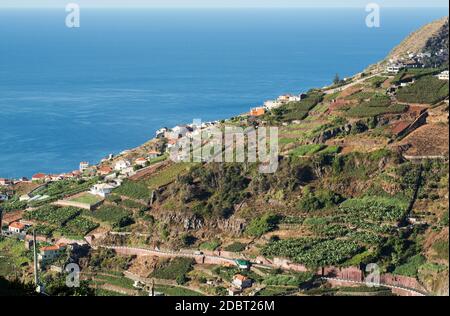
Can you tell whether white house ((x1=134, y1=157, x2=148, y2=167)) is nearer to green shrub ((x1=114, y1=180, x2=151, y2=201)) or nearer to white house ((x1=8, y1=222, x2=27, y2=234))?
green shrub ((x1=114, y1=180, x2=151, y2=201))

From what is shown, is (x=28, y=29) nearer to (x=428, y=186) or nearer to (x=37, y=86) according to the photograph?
(x=37, y=86)

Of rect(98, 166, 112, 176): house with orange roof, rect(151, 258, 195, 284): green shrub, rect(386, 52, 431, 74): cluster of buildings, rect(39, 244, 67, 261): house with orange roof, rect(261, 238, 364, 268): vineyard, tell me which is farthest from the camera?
rect(98, 166, 112, 176): house with orange roof

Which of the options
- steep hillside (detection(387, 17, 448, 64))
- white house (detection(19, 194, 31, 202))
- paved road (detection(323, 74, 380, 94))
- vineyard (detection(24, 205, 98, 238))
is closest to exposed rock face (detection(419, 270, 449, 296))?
vineyard (detection(24, 205, 98, 238))

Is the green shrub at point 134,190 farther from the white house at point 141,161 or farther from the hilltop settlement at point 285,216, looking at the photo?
the white house at point 141,161

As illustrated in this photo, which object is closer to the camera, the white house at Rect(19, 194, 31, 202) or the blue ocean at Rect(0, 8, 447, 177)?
the white house at Rect(19, 194, 31, 202)

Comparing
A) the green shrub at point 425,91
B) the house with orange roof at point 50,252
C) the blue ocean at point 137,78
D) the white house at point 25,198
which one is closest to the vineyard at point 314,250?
the house with orange roof at point 50,252

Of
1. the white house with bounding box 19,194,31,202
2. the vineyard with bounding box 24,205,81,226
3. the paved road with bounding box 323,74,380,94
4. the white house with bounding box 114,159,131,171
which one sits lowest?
the vineyard with bounding box 24,205,81,226

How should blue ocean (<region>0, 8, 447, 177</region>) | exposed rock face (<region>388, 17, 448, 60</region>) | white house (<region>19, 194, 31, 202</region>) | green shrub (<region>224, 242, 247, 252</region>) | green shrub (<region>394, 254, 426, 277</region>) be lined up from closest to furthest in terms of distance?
green shrub (<region>394, 254, 426, 277</region>), green shrub (<region>224, 242, 247, 252</region>), white house (<region>19, 194, 31, 202</region>), exposed rock face (<region>388, 17, 448, 60</region>), blue ocean (<region>0, 8, 447, 177</region>)

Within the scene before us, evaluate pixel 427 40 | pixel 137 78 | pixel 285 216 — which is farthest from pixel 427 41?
pixel 137 78
